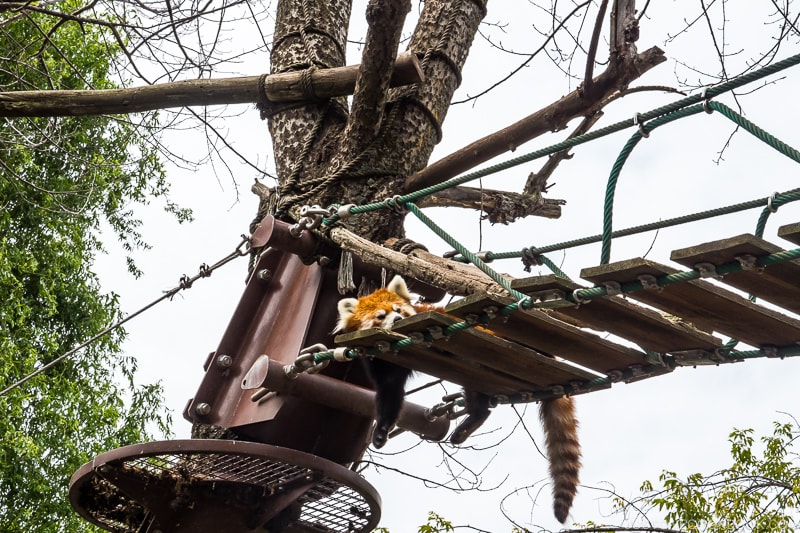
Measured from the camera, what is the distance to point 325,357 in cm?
278

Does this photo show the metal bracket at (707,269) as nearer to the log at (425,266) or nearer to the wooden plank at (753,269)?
the wooden plank at (753,269)

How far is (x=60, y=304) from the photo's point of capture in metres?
9.88

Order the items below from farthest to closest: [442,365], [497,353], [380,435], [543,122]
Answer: [543,122] → [380,435] → [442,365] → [497,353]

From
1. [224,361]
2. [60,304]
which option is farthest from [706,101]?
[60,304]

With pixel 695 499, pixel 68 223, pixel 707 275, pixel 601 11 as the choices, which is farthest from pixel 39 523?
pixel 707 275

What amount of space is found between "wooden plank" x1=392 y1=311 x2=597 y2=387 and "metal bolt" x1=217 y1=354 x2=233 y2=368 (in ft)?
3.49

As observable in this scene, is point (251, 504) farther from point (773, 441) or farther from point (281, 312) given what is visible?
point (773, 441)

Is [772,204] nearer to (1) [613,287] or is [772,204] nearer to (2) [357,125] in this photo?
(1) [613,287]

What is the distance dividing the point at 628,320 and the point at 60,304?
28.5 feet

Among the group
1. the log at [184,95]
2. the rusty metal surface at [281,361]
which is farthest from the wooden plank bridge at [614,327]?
the log at [184,95]

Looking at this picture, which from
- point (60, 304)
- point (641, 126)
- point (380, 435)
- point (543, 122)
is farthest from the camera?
point (60, 304)

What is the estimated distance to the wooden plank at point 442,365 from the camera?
2561 millimetres

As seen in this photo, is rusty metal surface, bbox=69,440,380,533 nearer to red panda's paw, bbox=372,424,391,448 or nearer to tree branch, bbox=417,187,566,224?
red panda's paw, bbox=372,424,391,448

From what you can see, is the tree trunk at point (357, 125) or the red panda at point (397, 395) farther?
the tree trunk at point (357, 125)
